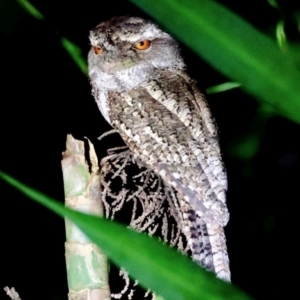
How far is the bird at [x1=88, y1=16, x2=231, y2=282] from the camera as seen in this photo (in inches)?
54.4

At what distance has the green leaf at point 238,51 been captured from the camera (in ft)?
1.15

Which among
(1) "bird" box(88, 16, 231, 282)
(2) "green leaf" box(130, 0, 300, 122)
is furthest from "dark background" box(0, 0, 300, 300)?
(2) "green leaf" box(130, 0, 300, 122)

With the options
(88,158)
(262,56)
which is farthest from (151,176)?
(262,56)

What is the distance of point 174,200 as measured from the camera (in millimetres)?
1451

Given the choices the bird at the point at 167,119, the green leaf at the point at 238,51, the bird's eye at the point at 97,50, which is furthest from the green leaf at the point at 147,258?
the bird's eye at the point at 97,50

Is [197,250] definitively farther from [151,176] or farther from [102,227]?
[102,227]

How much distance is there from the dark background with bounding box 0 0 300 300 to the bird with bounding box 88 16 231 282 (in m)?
0.11

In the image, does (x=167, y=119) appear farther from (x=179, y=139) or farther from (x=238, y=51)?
(x=238, y=51)

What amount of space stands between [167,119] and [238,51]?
113cm

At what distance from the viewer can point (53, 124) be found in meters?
1.74

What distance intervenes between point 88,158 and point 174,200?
1.89 feet

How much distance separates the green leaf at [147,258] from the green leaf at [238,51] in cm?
10

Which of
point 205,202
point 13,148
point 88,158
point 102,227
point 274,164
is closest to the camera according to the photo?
point 102,227

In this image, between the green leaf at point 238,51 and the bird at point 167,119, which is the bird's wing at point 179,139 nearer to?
the bird at point 167,119
